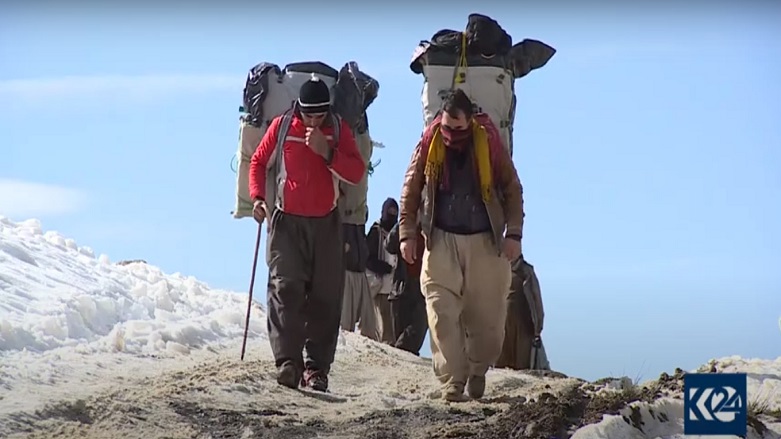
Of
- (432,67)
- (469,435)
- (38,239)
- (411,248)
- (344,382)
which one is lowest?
(469,435)

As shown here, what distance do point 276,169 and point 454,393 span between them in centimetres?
198

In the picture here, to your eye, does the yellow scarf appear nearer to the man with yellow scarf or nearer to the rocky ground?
the man with yellow scarf

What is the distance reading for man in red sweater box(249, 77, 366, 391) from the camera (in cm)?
859

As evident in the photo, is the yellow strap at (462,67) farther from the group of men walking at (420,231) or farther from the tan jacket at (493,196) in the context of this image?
the tan jacket at (493,196)

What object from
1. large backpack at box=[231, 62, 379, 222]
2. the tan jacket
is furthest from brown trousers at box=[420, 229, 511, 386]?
large backpack at box=[231, 62, 379, 222]

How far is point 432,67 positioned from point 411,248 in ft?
6.75

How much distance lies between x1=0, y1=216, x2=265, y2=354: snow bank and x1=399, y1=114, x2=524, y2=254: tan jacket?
2.43m

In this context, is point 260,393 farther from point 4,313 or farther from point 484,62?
point 484,62

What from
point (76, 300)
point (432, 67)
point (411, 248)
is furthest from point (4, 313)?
point (432, 67)

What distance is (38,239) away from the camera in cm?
1228

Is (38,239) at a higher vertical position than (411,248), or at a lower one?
higher

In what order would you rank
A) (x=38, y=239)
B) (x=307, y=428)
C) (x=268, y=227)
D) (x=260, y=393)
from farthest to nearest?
1. (x=38, y=239)
2. (x=268, y=227)
3. (x=260, y=393)
4. (x=307, y=428)

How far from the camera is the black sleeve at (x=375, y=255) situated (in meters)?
13.7

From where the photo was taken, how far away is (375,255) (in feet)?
45.6
